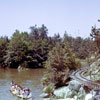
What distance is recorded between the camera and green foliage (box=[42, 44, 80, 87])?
22.7 meters

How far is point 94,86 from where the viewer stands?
16.6 m

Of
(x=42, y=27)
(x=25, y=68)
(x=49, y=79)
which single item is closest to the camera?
(x=49, y=79)

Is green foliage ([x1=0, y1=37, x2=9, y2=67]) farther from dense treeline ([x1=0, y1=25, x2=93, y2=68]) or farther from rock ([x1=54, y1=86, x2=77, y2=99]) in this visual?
rock ([x1=54, y1=86, x2=77, y2=99])

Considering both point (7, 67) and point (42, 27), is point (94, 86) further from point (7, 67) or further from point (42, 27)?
point (42, 27)

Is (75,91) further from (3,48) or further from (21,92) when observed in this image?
(3,48)

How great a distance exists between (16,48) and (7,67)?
4230mm

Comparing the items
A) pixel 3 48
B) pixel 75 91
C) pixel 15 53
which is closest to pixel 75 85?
pixel 75 91

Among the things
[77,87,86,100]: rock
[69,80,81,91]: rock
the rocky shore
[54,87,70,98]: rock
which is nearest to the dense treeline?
the rocky shore

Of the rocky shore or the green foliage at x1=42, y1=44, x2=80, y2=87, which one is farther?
the green foliage at x1=42, y1=44, x2=80, y2=87

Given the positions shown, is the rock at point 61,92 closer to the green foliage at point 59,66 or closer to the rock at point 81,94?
the rock at point 81,94

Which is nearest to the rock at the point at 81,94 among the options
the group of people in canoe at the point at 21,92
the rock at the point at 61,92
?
the rock at the point at 61,92

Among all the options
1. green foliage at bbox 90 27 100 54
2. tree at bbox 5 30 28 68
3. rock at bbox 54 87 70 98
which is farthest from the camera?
tree at bbox 5 30 28 68

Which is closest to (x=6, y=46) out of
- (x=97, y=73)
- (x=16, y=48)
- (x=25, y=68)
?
(x=16, y=48)

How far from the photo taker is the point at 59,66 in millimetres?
24453
